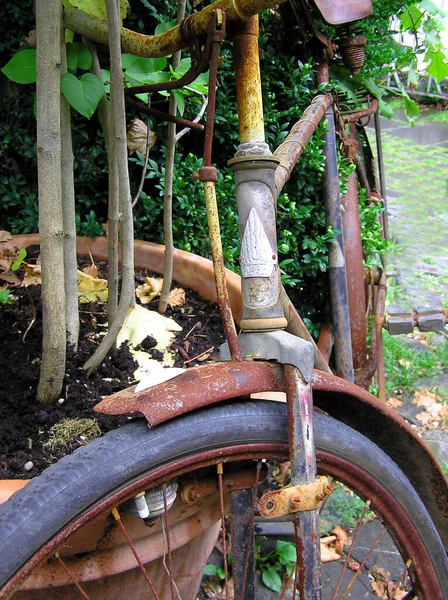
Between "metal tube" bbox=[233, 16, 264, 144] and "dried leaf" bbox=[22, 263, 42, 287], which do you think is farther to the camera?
"dried leaf" bbox=[22, 263, 42, 287]

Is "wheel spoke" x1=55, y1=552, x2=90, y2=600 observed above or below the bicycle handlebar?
below

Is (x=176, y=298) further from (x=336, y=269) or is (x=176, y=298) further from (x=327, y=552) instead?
(x=327, y=552)

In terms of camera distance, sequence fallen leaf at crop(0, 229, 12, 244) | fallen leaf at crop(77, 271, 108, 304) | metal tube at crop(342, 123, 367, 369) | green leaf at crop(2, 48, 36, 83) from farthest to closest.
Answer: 1. metal tube at crop(342, 123, 367, 369)
2. fallen leaf at crop(0, 229, 12, 244)
3. fallen leaf at crop(77, 271, 108, 304)
4. green leaf at crop(2, 48, 36, 83)

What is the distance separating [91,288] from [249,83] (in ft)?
2.94

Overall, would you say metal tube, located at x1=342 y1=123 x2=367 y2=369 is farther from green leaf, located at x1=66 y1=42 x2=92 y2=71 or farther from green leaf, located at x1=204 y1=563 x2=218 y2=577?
green leaf, located at x1=66 y1=42 x2=92 y2=71

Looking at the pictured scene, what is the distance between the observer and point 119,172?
133cm

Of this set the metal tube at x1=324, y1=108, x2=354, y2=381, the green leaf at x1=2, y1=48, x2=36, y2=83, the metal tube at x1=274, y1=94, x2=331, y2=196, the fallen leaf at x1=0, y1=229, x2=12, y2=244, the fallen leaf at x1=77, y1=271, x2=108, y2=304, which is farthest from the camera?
the metal tube at x1=324, y1=108, x2=354, y2=381

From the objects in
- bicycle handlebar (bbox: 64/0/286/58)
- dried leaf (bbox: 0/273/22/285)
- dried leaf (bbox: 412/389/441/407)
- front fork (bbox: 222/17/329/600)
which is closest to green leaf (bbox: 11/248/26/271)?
dried leaf (bbox: 0/273/22/285)

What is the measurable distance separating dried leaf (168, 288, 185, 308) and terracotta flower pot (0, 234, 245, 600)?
0.25ft

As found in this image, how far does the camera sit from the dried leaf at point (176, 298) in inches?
69.6

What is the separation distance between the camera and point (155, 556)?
1.00 meters

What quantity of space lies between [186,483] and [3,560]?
0.33 m

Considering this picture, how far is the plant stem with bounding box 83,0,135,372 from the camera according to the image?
117cm

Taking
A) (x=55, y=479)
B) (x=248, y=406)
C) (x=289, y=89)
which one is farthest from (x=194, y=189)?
(x=55, y=479)
